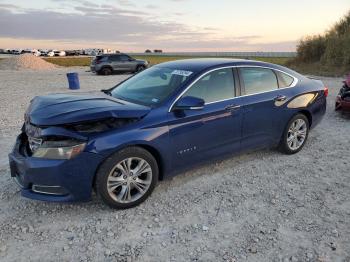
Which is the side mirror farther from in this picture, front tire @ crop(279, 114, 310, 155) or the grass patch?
the grass patch

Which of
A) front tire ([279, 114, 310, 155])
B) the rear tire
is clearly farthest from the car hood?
the rear tire

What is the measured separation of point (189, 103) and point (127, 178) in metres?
1.14

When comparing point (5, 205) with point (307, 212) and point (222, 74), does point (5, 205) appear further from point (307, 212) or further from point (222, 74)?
point (307, 212)

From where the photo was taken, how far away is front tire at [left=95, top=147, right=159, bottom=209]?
3668 mm

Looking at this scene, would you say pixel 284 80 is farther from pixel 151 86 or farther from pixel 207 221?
pixel 207 221

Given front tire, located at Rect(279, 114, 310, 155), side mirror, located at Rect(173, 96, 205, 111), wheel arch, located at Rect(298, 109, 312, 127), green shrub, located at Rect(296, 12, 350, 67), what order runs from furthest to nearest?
green shrub, located at Rect(296, 12, 350, 67) → wheel arch, located at Rect(298, 109, 312, 127) → front tire, located at Rect(279, 114, 310, 155) → side mirror, located at Rect(173, 96, 205, 111)

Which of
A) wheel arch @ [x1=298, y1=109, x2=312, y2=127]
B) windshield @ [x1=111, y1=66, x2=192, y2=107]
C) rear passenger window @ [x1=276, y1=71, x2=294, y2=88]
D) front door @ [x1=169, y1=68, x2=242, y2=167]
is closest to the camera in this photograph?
front door @ [x1=169, y1=68, x2=242, y2=167]

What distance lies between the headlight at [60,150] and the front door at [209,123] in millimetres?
1125

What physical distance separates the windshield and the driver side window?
7.7 inches

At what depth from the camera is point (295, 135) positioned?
571 cm

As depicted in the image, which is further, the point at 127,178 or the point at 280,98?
the point at 280,98

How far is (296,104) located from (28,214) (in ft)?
13.8

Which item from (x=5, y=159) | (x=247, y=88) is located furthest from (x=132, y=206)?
(x=5, y=159)

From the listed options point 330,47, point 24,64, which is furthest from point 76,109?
point 24,64
